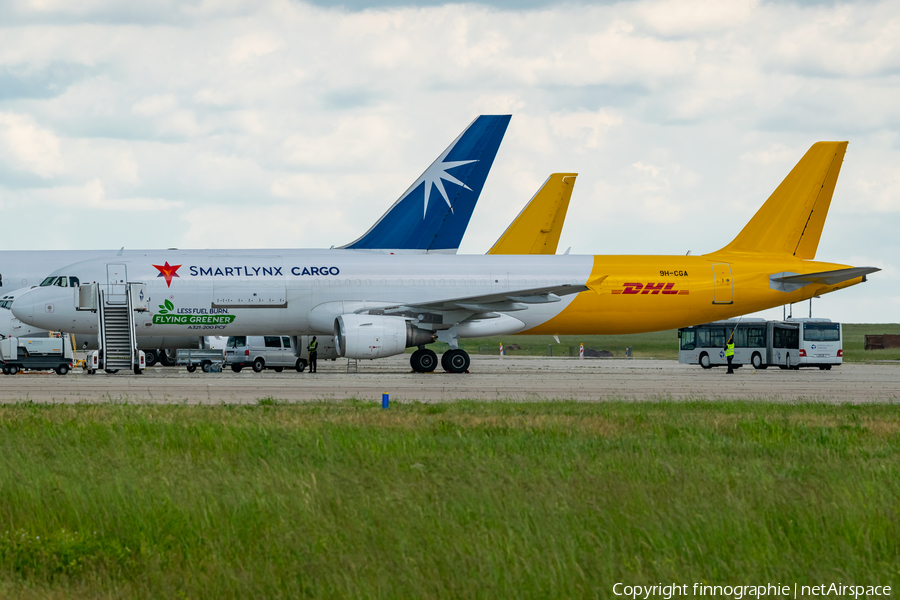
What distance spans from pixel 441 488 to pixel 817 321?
162 feet

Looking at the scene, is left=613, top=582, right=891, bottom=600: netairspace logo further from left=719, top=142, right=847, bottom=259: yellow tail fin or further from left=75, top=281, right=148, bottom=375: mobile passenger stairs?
left=719, top=142, right=847, bottom=259: yellow tail fin

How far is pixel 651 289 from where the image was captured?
36.1m

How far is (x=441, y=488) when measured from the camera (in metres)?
8.69

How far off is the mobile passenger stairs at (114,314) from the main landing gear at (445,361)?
9.99 meters

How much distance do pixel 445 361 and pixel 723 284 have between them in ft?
37.2

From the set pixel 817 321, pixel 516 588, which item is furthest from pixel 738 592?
pixel 817 321

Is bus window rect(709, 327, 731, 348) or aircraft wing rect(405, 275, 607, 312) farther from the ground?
aircraft wing rect(405, 275, 607, 312)

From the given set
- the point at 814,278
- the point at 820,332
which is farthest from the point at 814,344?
the point at 814,278

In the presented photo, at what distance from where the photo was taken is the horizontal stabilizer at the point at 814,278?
36.1 metres

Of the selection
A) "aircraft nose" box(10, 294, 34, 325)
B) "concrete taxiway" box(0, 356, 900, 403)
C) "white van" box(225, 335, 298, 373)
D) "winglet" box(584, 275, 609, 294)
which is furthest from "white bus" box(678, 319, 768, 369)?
"aircraft nose" box(10, 294, 34, 325)

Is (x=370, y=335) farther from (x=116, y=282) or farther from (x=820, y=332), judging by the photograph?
(x=820, y=332)

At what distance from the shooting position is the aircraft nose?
32.9 m

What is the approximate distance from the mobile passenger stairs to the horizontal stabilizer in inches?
948

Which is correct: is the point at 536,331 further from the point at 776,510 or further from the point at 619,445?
the point at 776,510
